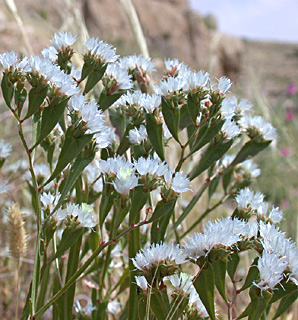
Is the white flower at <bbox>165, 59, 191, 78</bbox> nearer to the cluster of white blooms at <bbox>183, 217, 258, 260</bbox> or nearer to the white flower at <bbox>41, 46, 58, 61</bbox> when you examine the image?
the white flower at <bbox>41, 46, 58, 61</bbox>

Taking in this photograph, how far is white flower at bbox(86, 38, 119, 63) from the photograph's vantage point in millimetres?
644

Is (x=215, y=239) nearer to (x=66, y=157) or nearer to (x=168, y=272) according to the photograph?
(x=168, y=272)

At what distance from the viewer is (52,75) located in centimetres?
56

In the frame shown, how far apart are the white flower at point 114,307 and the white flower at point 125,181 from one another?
1.14 feet

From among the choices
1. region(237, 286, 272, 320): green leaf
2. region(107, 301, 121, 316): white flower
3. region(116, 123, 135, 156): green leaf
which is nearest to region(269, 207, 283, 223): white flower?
region(237, 286, 272, 320): green leaf

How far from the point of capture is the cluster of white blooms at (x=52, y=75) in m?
0.55

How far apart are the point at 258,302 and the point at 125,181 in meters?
0.21

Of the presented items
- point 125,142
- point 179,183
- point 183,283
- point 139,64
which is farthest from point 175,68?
point 183,283

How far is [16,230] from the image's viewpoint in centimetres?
71

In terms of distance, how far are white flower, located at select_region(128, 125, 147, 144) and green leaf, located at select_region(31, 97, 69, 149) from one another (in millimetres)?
113

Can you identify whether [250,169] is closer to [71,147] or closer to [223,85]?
[223,85]

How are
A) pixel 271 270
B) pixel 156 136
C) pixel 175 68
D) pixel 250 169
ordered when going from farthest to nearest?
pixel 250 169 < pixel 175 68 < pixel 156 136 < pixel 271 270

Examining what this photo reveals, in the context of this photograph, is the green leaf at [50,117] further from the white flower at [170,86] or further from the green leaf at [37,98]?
the white flower at [170,86]

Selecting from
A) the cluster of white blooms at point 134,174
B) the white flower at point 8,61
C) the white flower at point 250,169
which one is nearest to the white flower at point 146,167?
the cluster of white blooms at point 134,174
